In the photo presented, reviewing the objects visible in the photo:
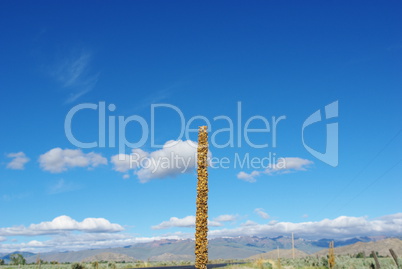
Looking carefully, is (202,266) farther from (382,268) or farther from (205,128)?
(382,268)

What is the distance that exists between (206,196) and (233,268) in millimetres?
8117

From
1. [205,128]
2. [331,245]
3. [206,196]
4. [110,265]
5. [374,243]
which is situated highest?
[205,128]

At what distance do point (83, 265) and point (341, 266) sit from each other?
88.3 feet

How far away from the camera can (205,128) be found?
1391 inches

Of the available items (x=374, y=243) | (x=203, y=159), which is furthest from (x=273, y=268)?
(x=374, y=243)

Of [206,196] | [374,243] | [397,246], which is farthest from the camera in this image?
[374,243]

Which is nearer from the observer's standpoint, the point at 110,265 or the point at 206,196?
the point at 206,196

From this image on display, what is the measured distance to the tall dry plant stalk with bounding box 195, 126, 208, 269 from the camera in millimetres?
33969

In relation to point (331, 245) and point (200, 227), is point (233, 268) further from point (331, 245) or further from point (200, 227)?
point (331, 245)

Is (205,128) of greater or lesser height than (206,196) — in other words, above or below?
above

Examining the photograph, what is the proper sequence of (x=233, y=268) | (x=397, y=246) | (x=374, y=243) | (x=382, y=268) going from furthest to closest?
(x=374, y=243) < (x=397, y=246) < (x=233, y=268) < (x=382, y=268)

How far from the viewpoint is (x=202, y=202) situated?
113ft

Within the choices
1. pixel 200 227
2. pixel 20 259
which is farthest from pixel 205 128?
pixel 20 259

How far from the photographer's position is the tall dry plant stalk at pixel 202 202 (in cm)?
3397
